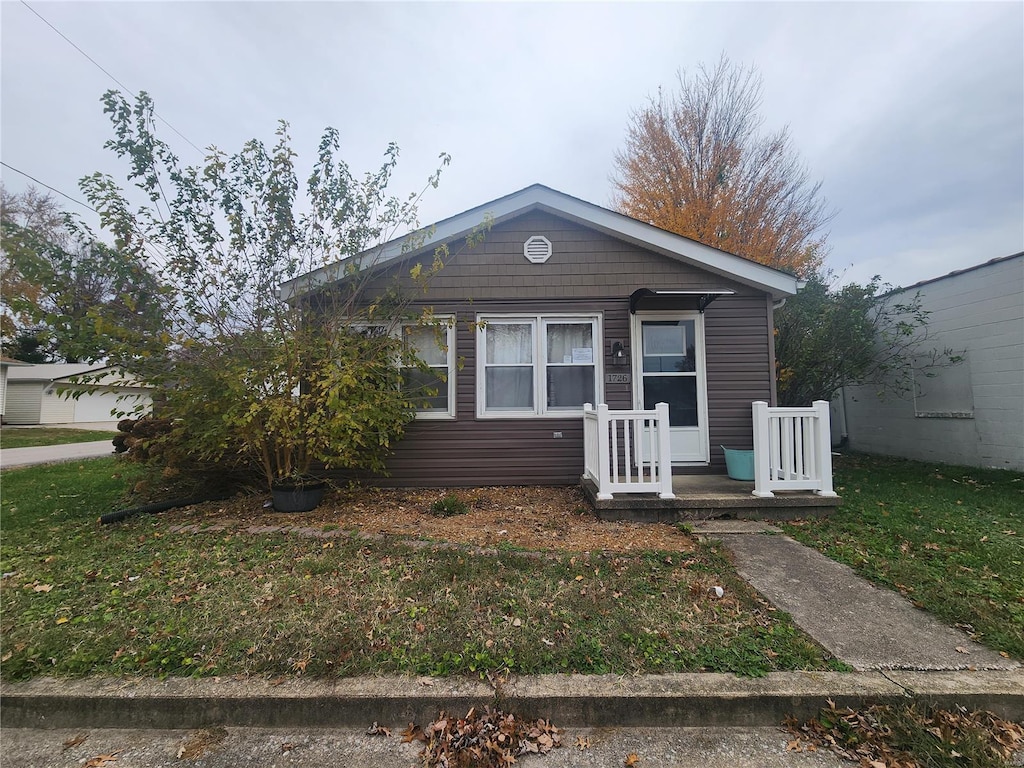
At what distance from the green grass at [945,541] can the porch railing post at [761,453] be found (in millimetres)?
491

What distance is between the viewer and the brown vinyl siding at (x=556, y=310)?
21.0 feet

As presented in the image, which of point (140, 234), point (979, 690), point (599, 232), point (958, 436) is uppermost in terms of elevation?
point (599, 232)

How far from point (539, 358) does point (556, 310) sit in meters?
0.76

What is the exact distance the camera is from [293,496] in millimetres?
5145

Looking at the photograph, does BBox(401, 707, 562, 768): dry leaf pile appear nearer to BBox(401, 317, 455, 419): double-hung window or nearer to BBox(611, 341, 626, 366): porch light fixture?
BBox(401, 317, 455, 419): double-hung window

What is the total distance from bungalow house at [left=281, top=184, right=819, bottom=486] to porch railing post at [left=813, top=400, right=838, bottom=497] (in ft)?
4.64

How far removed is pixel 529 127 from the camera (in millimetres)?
10953

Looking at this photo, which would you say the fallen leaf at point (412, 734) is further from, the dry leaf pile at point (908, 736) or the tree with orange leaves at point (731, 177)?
the tree with orange leaves at point (731, 177)

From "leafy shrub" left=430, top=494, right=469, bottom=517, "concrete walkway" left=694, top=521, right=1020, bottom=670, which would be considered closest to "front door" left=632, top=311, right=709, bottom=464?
"concrete walkway" left=694, top=521, right=1020, bottom=670

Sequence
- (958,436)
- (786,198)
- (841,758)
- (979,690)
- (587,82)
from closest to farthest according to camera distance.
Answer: (841,758) < (979,690) < (958,436) < (587,82) < (786,198)

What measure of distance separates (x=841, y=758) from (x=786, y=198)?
14.9m

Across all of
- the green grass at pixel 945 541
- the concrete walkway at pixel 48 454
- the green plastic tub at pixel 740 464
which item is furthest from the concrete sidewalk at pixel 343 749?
the concrete walkway at pixel 48 454

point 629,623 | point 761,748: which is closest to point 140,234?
point 629,623

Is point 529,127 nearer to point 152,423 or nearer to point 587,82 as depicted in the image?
point 587,82
